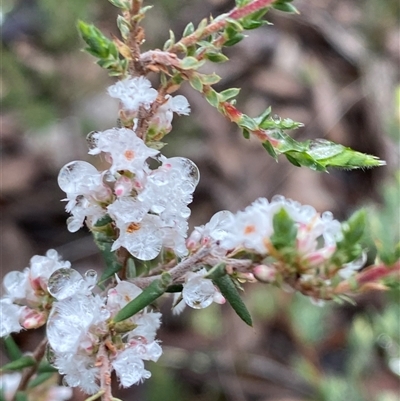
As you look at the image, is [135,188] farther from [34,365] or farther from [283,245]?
[34,365]

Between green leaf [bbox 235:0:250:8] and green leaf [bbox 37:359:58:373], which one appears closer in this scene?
green leaf [bbox 235:0:250:8]

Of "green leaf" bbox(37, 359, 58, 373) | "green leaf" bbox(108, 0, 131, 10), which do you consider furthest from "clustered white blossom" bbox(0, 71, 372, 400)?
"green leaf" bbox(37, 359, 58, 373)

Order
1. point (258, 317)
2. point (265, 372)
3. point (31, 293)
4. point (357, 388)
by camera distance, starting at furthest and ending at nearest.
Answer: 1. point (258, 317)
2. point (265, 372)
3. point (357, 388)
4. point (31, 293)

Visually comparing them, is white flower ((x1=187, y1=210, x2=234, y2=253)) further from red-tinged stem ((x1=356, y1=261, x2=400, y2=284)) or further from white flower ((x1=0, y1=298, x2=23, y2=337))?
white flower ((x1=0, y1=298, x2=23, y2=337))

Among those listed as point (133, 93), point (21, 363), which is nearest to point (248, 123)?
point (133, 93)

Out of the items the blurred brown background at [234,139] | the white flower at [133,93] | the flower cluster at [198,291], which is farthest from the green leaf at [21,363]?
the blurred brown background at [234,139]

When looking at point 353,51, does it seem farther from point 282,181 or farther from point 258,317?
point 258,317

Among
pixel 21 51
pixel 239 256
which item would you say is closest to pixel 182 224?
pixel 239 256
